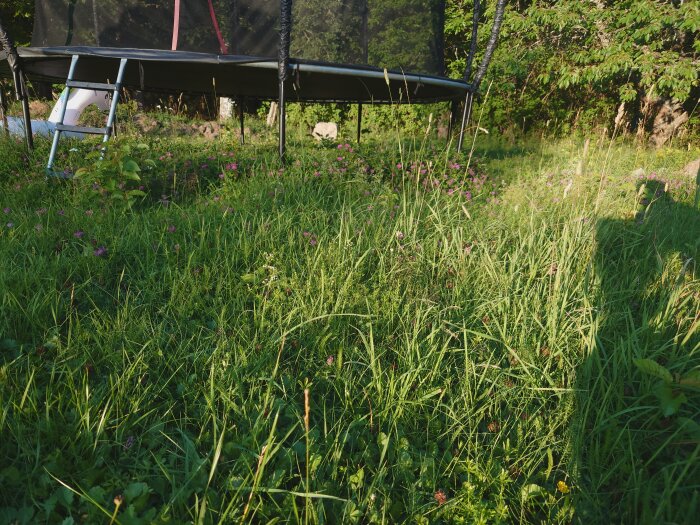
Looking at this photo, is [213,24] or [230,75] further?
[230,75]

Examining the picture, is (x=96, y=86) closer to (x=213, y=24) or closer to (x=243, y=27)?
(x=213, y=24)

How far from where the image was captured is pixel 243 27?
183 inches

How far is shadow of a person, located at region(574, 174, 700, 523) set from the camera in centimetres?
109

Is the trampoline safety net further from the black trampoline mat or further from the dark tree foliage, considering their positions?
the black trampoline mat

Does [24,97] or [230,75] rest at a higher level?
[230,75]

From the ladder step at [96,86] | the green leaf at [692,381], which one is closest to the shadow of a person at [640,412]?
the green leaf at [692,381]

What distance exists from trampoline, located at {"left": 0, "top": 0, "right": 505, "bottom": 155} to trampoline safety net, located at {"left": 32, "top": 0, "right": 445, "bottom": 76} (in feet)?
0.03

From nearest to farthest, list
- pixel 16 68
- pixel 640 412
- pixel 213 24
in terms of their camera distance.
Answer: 1. pixel 640 412
2. pixel 16 68
3. pixel 213 24

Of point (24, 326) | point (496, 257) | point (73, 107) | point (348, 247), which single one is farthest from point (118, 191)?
point (73, 107)

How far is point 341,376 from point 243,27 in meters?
4.48

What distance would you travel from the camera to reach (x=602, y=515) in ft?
3.51

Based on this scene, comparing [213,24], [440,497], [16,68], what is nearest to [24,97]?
[16,68]

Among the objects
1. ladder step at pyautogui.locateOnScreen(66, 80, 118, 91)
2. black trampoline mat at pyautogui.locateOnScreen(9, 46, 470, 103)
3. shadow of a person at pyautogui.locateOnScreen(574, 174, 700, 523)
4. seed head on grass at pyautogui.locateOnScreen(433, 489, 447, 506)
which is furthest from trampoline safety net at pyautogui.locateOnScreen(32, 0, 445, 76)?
seed head on grass at pyautogui.locateOnScreen(433, 489, 447, 506)

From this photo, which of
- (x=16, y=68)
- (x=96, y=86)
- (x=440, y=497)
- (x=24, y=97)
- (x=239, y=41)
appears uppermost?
(x=239, y=41)
